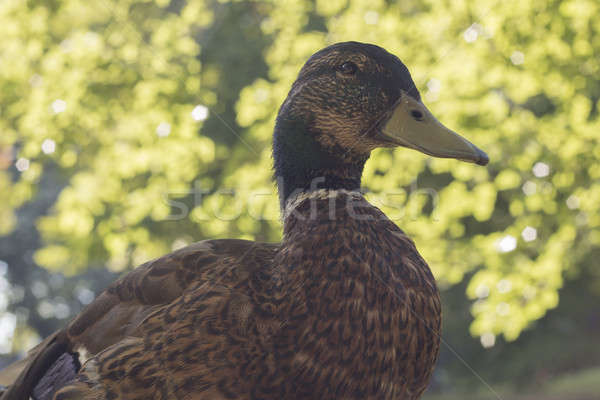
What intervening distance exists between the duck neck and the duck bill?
18cm

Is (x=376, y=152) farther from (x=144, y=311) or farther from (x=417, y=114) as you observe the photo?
(x=144, y=311)

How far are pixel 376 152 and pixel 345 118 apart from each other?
9.47 feet

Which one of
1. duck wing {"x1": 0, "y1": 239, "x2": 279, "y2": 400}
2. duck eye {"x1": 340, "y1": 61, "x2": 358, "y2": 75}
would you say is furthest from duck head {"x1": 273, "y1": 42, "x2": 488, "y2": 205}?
duck wing {"x1": 0, "y1": 239, "x2": 279, "y2": 400}

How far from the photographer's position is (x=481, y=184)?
5.16 meters

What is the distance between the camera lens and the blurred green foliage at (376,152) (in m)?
4.80

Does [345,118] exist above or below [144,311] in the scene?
above

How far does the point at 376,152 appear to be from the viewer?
5.26 metres

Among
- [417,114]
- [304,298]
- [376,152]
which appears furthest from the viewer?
[376,152]

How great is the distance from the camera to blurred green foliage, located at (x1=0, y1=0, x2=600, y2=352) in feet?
Result: 15.8

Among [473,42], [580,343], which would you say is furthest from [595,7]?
[580,343]

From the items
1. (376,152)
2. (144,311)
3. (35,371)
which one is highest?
(144,311)

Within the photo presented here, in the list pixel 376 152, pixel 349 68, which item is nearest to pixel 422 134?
pixel 349 68

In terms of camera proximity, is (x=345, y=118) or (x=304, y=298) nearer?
(x=304, y=298)

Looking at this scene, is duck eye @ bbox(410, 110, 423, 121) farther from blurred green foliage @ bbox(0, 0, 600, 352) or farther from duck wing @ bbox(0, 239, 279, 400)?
blurred green foliage @ bbox(0, 0, 600, 352)
